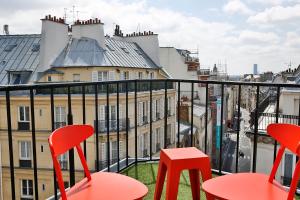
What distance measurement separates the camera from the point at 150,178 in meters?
3.14

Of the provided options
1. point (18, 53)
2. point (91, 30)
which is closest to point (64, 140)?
point (91, 30)

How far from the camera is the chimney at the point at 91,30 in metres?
17.9

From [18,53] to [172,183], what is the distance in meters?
19.2

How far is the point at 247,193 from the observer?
1700 millimetres

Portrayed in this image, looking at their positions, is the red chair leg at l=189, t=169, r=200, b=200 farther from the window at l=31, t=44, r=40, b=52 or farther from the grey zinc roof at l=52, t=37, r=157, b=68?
the window at l=31, t=44, r=40, b=52

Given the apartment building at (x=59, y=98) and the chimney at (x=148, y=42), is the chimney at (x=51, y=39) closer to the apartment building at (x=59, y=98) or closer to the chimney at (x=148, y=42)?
the apartment building at (x=59, y=98)

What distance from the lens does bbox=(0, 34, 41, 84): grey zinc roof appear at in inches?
698

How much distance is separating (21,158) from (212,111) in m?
18.5

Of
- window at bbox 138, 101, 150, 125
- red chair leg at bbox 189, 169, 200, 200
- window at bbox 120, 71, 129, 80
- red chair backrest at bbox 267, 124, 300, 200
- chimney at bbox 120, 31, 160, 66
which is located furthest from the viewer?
chimney at bbox 120, 31, 160, 66

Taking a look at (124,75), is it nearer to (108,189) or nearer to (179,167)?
(179,167)

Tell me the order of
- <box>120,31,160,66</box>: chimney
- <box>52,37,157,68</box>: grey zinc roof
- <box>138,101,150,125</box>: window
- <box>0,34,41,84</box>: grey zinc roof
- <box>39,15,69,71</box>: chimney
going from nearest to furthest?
<box>39,15,69,71</box>: chimney
<box>138,101,150,125</box>: window
<box>52,37,157,68</box>: grey zinc roof
<box>0,34,41,84</box>: grey zinc roof
<box>120,31,160,66</box>: chimney

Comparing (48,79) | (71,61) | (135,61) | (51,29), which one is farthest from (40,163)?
(135,61)

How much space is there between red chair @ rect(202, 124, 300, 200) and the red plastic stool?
0.45ft

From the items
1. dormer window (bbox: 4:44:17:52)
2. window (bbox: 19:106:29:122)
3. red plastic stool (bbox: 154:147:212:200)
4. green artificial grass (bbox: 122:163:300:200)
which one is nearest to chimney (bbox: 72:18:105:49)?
dormer window (bbox: 4:44:17:52)
